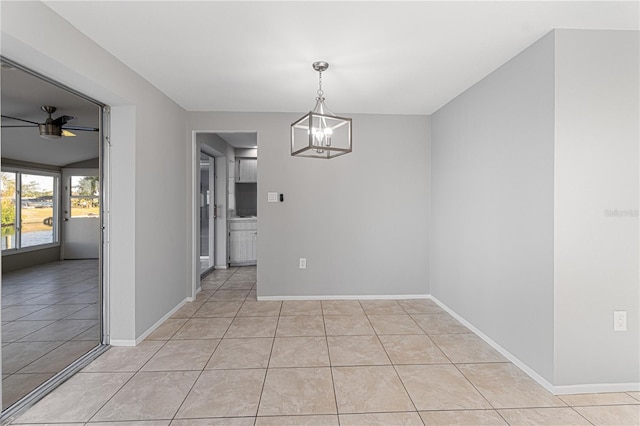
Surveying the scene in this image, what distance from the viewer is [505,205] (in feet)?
8.40

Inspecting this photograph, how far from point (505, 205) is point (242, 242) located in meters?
4.77

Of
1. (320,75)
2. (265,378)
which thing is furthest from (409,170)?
(265,378)

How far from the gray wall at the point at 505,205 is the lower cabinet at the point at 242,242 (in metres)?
3.79

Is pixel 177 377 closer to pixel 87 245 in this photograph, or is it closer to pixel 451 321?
pixel 451 321

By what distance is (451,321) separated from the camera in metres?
3.35

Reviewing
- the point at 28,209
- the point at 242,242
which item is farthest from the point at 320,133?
the point at 28,209

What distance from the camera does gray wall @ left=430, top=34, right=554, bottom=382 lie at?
2.14m

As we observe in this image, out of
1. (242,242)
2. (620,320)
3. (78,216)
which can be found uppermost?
(78,216)

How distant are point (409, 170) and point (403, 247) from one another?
1019 millimetres

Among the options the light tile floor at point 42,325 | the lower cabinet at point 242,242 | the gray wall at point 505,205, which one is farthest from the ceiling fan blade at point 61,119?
the gray wall at point 505,205

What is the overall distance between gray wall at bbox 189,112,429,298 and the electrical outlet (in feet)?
7.00

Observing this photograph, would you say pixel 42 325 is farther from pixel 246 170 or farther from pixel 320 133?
pixel 246 170

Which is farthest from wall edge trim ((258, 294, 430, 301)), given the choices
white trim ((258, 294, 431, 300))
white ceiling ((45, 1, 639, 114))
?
white ceiling ((45, 1, 639, 114))

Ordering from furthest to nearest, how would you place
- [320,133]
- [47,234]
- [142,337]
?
1. [47,234]
2. [142,337]
3. [320,133]
